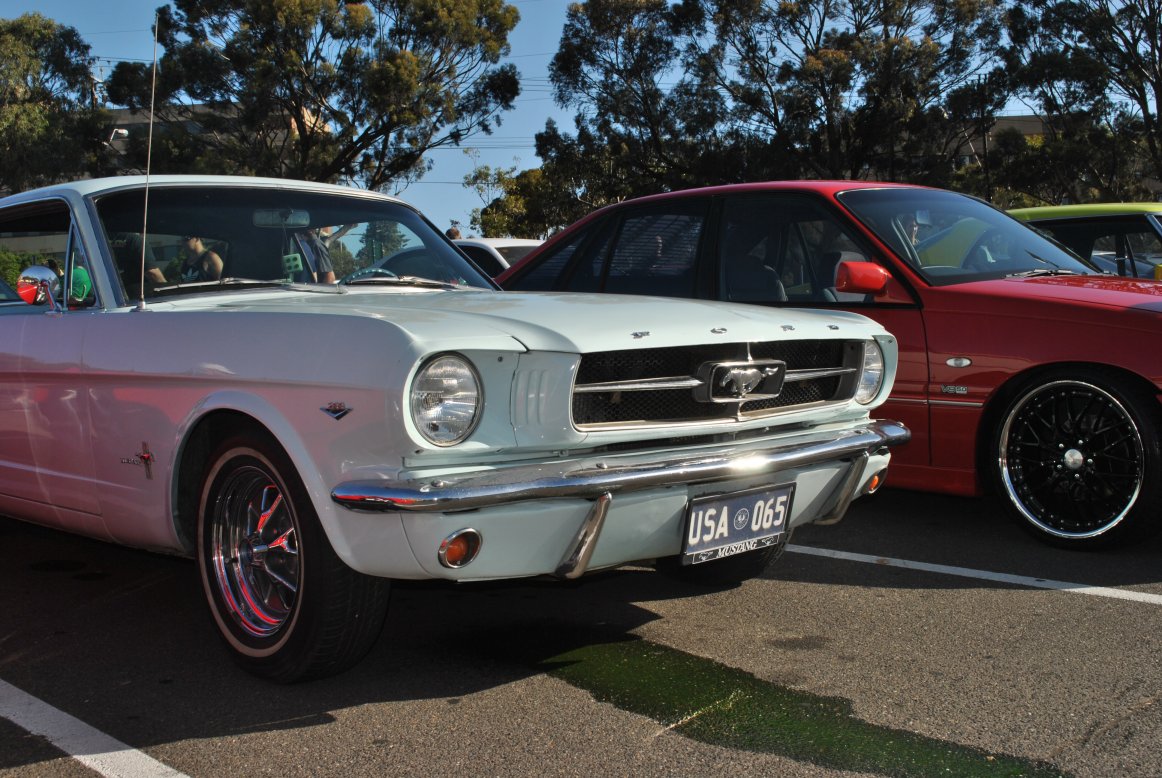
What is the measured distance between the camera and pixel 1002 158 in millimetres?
34312

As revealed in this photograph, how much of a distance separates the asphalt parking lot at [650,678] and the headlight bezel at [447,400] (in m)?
0.77

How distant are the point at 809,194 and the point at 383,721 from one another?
11.7 ft

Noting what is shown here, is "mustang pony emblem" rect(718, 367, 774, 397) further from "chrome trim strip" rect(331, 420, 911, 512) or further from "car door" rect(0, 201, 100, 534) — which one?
"car door" rect(0, 201, 100, 534)

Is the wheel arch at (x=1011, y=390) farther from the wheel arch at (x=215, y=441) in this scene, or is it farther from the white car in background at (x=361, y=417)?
the wheel arch at (x=215, y=441)

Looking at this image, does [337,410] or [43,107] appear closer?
[337,410]

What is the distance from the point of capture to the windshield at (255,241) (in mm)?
3980

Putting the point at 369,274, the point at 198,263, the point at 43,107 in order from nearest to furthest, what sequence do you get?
the point at 198,263
the point at 369,274
the point at 43,107

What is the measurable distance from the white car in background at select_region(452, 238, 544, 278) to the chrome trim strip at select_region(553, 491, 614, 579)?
815 cm

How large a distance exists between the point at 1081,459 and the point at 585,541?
2.63 m

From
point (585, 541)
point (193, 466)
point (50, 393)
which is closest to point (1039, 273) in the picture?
point (585, 541)

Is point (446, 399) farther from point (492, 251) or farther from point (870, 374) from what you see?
point (492, 251)

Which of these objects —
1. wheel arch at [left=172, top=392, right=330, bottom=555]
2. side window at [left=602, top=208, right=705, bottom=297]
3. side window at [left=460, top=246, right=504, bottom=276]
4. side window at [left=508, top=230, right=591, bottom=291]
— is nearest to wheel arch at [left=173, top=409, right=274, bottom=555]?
wheel arch at [left=172, top=392, right=330, bottom=555]

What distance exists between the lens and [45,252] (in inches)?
173

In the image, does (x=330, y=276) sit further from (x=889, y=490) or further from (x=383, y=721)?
(x=889, y=490)
